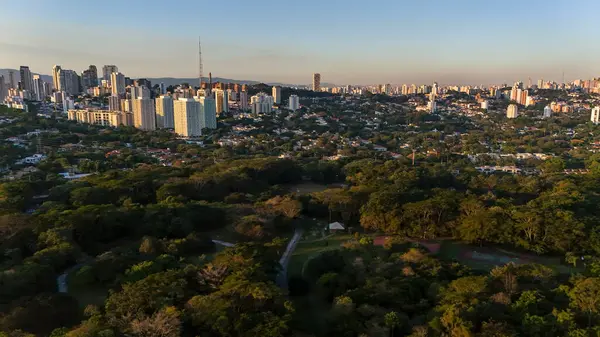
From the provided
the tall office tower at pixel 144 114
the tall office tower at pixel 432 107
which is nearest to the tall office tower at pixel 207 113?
the tall office tower at pixel 144 114

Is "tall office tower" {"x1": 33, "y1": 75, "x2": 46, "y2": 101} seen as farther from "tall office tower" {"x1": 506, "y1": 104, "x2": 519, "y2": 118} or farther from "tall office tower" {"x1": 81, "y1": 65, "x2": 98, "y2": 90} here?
"tall office tower" {"x1": 506, "y1": 104, "x2": 519, "y2": 118}

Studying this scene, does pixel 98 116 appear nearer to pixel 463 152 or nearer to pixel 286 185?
pixel 286 185

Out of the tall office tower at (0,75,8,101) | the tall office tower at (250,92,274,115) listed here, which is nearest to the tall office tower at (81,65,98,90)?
the tall office tower at (0,75,8,101)

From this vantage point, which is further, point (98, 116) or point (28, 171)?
point (98, 116)

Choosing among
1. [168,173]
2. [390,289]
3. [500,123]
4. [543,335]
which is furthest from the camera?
[500,123]

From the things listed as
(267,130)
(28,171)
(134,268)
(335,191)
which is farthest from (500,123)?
(134,268)

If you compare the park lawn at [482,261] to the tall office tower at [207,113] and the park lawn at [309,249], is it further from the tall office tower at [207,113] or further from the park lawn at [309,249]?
the tall office tower at [207,113]
